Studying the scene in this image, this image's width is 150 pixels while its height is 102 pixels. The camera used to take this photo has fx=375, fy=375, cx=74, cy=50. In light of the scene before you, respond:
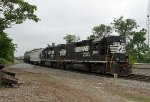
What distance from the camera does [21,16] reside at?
34000 mm

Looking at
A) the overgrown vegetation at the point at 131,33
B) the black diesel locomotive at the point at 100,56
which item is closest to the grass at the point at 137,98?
the black diesel locomotive at the point at 100,56

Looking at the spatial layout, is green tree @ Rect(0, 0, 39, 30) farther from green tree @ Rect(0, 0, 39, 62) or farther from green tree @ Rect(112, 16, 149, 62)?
green tree @ Rect(112, 16, 149, 62)

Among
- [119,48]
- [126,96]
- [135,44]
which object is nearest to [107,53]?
[119,48]

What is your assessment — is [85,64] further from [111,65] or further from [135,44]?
[135,44]

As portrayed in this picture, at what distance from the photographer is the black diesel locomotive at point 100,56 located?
31062mm

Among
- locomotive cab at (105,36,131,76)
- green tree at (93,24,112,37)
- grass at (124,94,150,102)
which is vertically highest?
green tree at (93,24,112,37)

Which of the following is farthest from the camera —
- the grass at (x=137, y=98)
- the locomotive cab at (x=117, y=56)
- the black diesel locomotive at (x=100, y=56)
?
the black diesel locomotive at (x=100, y=56)

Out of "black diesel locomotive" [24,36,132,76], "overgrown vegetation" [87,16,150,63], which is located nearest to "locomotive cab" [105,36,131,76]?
"black diesel locomotive" [24,36,132,76]

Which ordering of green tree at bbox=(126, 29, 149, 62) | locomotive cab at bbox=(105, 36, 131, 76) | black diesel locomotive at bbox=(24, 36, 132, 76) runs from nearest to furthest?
1. locomotive cab at bbox=(105, 36, 131, 76)
2. black diesel locomotive at bbox=(24, 36, 132, 76)
3. green tree at bbox=(126, 29, 149, 62)

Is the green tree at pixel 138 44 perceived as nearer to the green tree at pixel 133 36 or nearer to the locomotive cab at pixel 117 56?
the green tree at pixel 133 36

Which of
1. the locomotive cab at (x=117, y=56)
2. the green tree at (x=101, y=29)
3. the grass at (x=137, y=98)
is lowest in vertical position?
the grass at (x=137, y=98)

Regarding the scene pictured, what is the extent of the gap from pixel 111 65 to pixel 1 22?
10423 mm

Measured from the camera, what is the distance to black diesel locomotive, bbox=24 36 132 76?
1223 inches

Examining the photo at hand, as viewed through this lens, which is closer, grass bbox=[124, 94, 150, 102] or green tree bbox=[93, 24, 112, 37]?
grass bbox=[124, 94, 150, 102]
